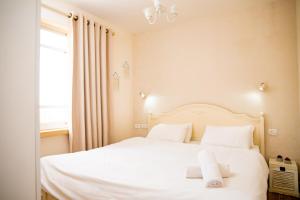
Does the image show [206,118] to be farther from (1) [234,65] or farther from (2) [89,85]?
(2) [89,85]

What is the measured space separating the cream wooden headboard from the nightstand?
314mm

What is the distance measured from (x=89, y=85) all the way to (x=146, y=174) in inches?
76.1

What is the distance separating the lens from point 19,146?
60 centimetres

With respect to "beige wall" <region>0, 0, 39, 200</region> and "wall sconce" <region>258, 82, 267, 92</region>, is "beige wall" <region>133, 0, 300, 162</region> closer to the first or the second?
"wall sconce" <region>258, 82, 267, 92</region>

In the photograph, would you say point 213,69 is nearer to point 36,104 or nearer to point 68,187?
point 68,187

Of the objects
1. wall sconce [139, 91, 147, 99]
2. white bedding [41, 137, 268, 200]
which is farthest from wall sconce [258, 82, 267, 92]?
wall sconce [139, 91, 147, 99]

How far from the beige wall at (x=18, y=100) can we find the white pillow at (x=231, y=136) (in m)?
2.51

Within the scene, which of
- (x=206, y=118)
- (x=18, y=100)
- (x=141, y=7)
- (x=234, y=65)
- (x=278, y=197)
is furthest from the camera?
(x=206, y=118)

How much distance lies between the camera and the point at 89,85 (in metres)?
3.09

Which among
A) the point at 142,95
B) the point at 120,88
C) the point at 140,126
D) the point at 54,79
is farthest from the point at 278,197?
the point at 54,79

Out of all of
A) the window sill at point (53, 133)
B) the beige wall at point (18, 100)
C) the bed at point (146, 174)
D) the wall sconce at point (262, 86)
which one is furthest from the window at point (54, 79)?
the wall sconce at point (262, 86)

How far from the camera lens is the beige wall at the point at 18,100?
0.56 meters

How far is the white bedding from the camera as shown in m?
1.31

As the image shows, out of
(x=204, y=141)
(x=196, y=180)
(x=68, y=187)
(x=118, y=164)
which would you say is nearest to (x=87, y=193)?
(x=68, y=187)
